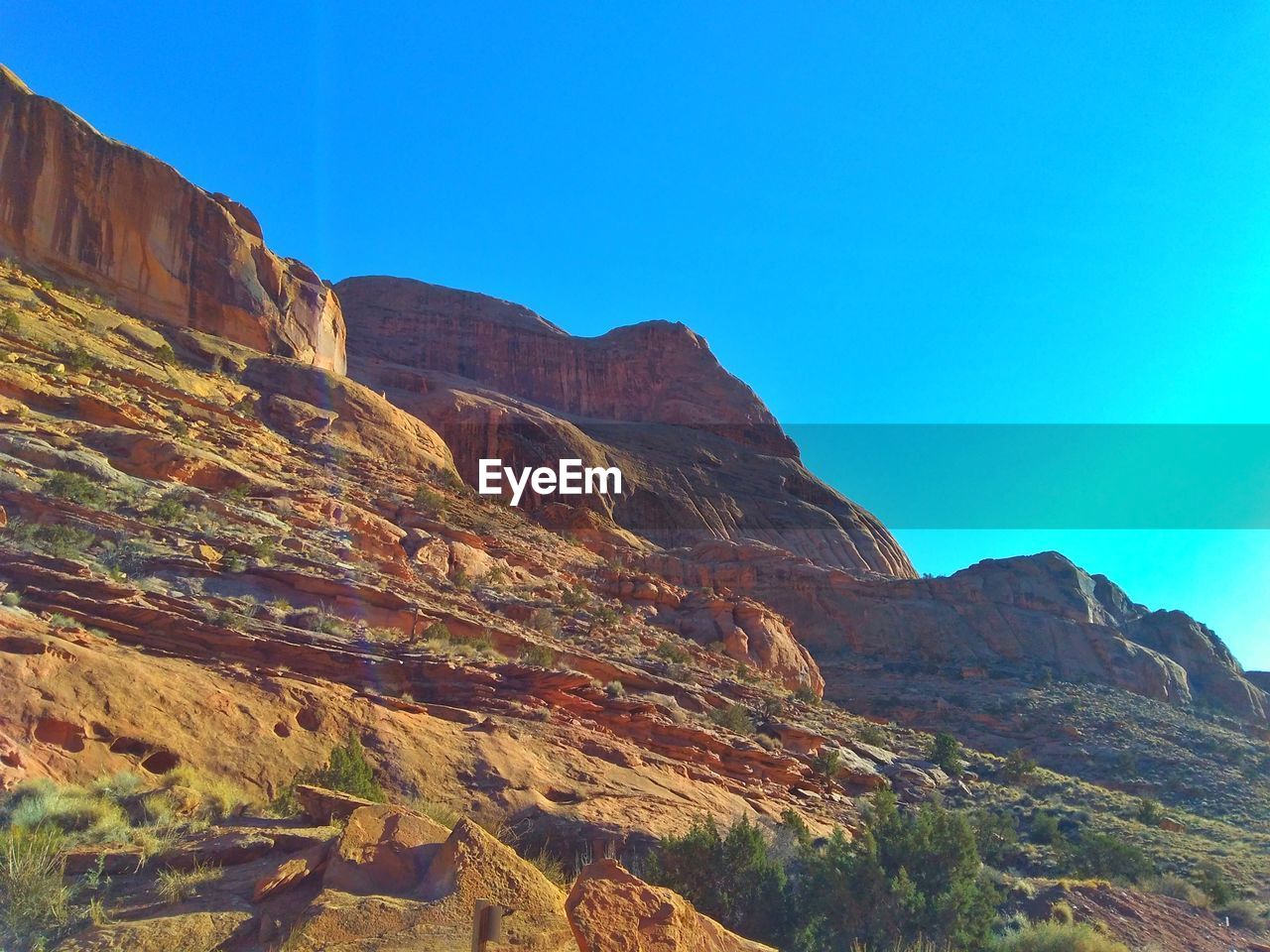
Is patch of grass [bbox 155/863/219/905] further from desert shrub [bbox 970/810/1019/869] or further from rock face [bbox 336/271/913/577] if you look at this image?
rock face [bbox 336/271/913/577]

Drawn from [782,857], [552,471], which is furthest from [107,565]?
[552,471]

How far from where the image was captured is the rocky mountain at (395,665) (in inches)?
234

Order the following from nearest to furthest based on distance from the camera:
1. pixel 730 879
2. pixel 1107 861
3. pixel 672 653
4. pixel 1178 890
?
pixel 730 879, pixel 1178 890, pixel 1107 861, pixel 672 653

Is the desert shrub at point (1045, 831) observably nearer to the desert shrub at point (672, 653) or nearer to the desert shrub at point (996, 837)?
the desert shrub at point (996, 837)

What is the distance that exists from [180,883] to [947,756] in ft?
74.3

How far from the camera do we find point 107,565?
46.2ft

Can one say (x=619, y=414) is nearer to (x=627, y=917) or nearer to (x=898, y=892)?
(x=898, y=892)

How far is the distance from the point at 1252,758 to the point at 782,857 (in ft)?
113

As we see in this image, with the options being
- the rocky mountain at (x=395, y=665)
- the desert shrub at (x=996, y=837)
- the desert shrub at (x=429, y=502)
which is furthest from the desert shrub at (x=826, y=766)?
the desert shrub at (x=429, y=502)

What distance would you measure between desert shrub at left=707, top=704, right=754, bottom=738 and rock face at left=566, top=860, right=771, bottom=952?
43.3ft

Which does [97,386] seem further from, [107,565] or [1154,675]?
[1154,675]

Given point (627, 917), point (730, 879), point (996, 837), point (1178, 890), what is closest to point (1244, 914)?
point (1178, 890)

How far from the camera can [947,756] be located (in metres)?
24.0

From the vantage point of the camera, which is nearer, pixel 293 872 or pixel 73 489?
pixel 293 872
